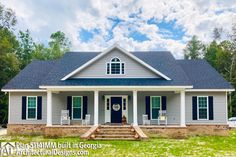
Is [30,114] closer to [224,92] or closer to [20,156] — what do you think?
[20,156]

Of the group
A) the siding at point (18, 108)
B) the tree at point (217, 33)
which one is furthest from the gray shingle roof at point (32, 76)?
the tree at point (217, 33)

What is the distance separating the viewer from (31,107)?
73.9 feet

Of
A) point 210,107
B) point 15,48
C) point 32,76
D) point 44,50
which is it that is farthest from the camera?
point 44,50

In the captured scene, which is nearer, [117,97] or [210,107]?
[210,107]

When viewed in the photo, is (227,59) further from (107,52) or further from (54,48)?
(107,52)

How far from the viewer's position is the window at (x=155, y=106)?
22.5m

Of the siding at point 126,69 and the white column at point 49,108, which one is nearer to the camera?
the white column at point 49,108

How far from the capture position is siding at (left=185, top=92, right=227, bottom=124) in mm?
22172

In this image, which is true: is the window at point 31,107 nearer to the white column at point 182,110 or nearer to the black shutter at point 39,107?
the black shutter at point 39,107

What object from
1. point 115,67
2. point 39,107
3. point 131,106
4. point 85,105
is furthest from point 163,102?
point 39,107

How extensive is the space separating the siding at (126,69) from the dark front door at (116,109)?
74.6 inches

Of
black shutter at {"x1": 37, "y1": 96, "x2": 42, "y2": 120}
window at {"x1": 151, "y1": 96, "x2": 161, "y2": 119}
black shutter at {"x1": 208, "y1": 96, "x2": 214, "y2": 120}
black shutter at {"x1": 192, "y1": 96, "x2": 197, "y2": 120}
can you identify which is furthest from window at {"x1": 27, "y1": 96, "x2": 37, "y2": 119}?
black shutter at {"x1": 208, "y1": 96, "x2": 214, "y2": 120}

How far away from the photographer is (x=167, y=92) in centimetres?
2277

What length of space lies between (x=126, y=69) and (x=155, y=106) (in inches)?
128
